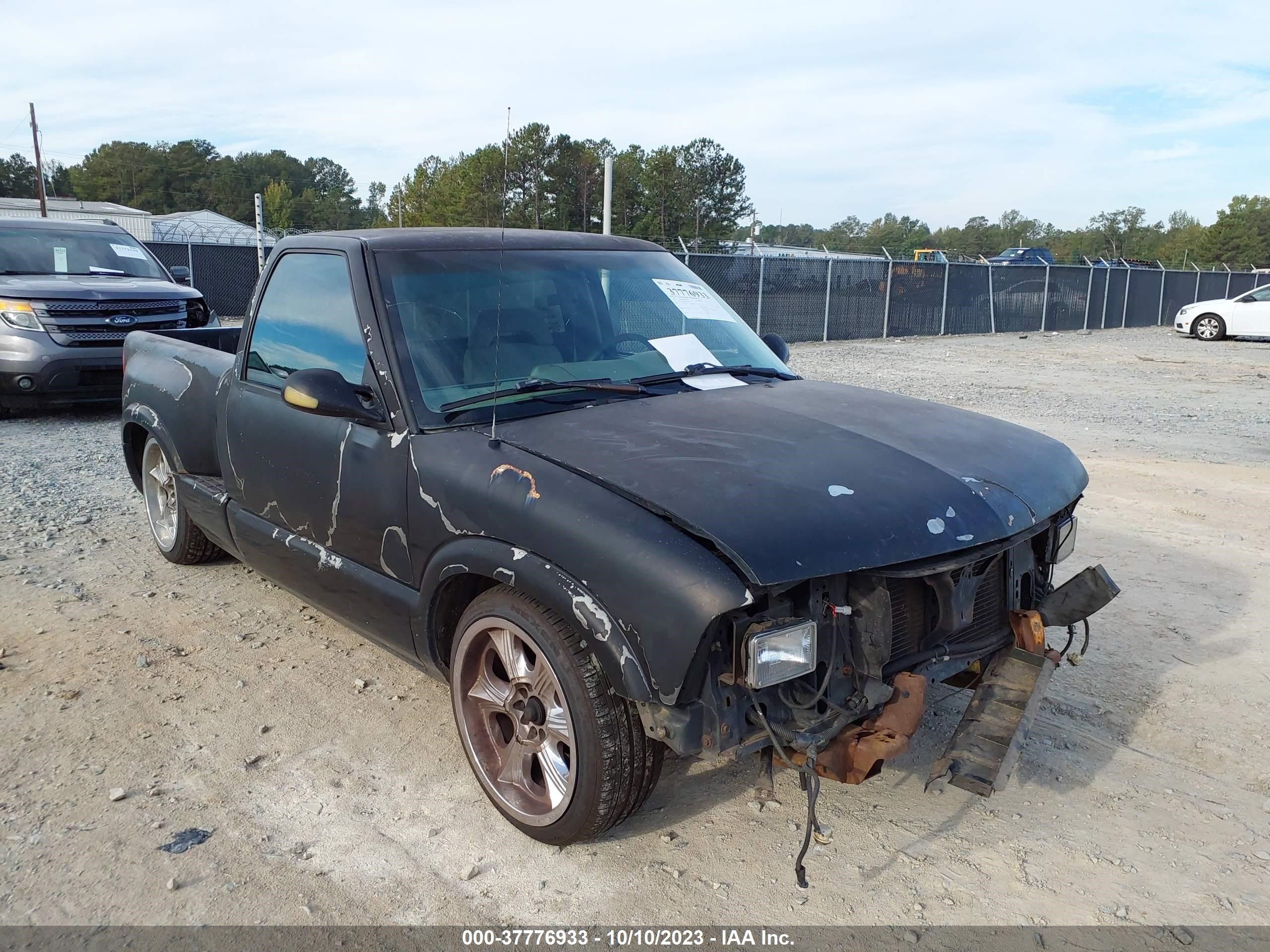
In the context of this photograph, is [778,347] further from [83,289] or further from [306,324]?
[83,289]

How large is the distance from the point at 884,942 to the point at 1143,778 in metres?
1.37

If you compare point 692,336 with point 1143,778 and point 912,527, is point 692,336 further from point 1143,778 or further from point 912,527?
point 1143,778

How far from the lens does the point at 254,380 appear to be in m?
4.09

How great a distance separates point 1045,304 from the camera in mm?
26984

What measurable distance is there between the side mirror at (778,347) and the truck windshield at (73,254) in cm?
844

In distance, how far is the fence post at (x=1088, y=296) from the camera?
28219 millimetres

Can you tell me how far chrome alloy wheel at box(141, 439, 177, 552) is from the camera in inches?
210

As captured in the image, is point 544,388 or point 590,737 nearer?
point 590,737

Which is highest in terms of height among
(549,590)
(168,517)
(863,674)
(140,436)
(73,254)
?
(73,254)

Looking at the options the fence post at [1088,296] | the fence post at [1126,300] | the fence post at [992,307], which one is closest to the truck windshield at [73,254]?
the fence post at [992,307]

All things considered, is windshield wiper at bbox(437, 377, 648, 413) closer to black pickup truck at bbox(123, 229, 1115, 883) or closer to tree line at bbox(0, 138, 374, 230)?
black pickup truck at bbox(123, 229, 1115, 883)


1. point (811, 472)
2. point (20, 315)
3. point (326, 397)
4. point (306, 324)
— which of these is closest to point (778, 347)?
point (811, 472)

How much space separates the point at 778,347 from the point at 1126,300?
2941cm

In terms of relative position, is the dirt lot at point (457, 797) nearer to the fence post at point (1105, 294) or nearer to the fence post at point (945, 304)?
the fence post at point (945, 304)
